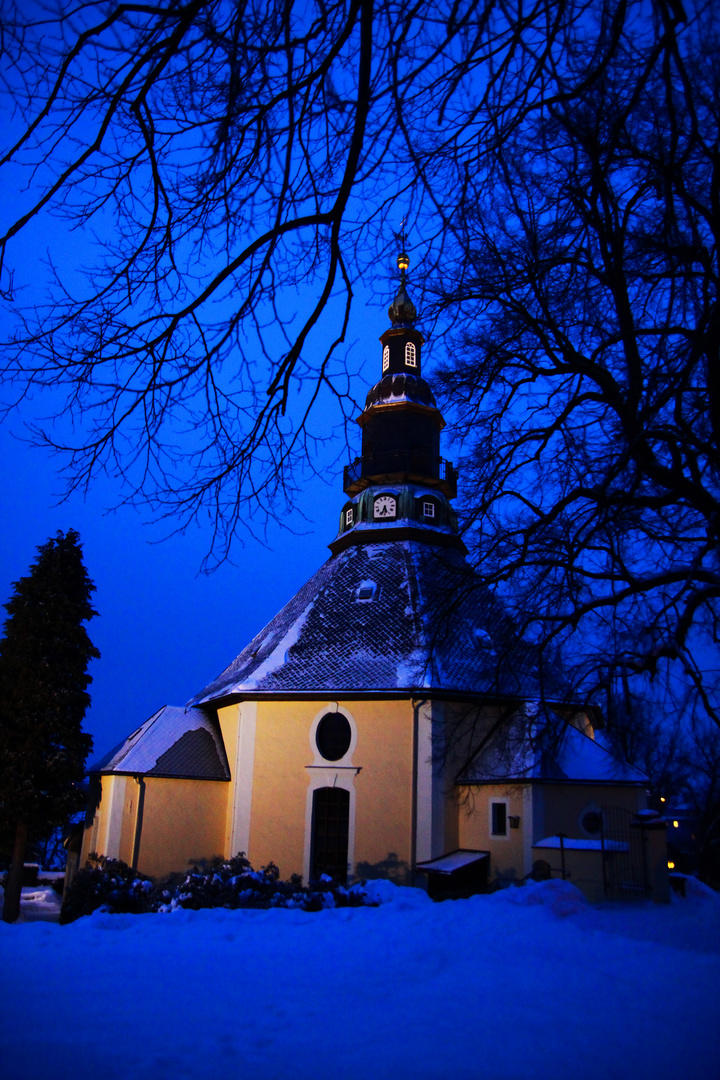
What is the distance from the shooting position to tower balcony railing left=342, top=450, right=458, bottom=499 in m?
25.2

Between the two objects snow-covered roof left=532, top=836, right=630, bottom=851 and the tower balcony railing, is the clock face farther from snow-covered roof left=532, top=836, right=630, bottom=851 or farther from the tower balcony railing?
snow-covered roof left=532, top=836, right=630, bottom=851

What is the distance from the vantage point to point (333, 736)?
18.5m

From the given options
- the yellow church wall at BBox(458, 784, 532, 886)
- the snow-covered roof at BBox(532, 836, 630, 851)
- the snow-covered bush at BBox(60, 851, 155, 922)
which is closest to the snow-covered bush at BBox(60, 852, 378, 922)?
the snow-covered bush at BBox(60, 851, 155, 922)

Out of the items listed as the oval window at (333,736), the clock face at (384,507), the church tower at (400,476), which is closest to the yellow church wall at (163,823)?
the oval window at (333,736)

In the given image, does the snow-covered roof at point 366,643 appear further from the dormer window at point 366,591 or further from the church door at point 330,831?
the church door at point 330,831

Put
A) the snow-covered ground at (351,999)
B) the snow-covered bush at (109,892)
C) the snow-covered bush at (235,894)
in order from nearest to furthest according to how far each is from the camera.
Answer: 1. the snow-covered ground at (351,999)
2. the snow-covered bush at (235,894)
3. the snow-covered bush at (109,892)

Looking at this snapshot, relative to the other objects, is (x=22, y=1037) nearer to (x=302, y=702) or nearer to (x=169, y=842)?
(x=302, y=702)

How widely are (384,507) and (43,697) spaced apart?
11258 mm

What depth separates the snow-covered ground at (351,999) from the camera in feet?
11.3

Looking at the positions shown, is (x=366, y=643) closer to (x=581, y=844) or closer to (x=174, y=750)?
(x=174, y=750)

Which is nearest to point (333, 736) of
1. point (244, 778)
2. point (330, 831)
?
point (330, 831)

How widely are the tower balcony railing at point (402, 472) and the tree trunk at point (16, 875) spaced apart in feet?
44.1

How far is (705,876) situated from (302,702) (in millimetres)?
20803

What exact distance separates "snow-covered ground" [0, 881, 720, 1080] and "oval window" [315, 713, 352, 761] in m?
11.6
